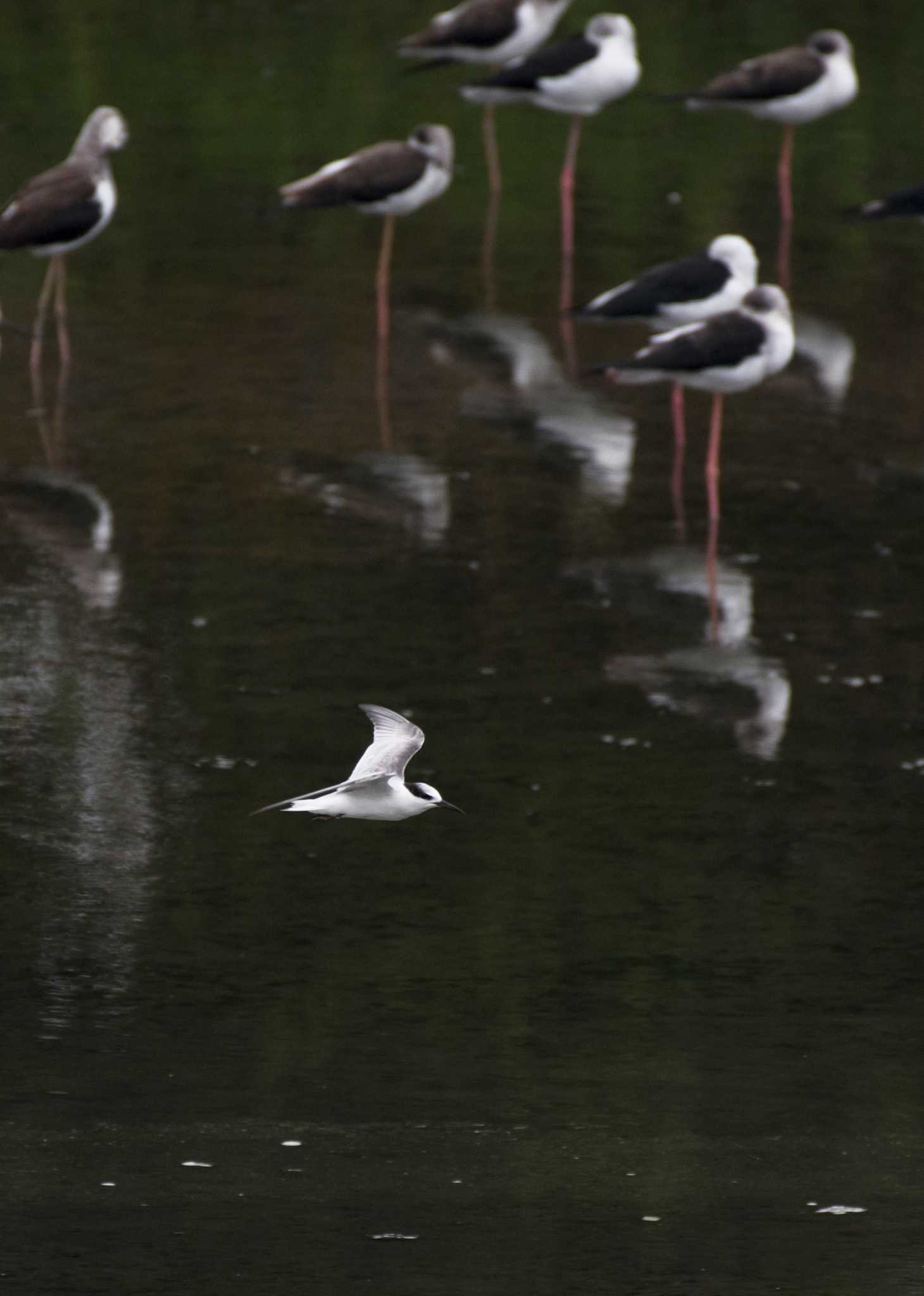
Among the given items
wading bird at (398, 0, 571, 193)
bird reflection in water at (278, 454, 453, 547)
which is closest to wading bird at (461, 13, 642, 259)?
wading bird at (398, 0, 571, 193)

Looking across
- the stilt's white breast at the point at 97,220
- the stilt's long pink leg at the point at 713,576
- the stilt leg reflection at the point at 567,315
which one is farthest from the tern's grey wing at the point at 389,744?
the stilt's white breast at the point at 97,220

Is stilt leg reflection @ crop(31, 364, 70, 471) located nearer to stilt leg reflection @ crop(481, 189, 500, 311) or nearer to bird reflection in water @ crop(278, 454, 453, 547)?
bird reflection in water @ crop(278, 454, 453, 547)

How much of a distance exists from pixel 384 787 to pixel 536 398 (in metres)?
7.13

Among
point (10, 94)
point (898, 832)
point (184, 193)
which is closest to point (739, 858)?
point (898, 832)

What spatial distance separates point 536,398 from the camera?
47.0 ft

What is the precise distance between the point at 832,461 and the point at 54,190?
467 centimetres

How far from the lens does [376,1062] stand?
720 centimetres

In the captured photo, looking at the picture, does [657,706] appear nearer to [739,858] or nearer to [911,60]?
[739,858]

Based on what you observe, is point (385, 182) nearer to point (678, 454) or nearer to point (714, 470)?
point (678, 454)

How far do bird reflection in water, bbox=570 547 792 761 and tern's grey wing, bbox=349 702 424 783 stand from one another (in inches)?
92.3

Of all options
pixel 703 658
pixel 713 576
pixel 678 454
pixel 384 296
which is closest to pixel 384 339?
pixel 384 296

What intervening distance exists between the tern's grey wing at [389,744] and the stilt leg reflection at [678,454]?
192 inches

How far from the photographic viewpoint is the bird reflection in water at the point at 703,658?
1007 centimetres

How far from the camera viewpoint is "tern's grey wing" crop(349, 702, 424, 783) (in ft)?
24.5
